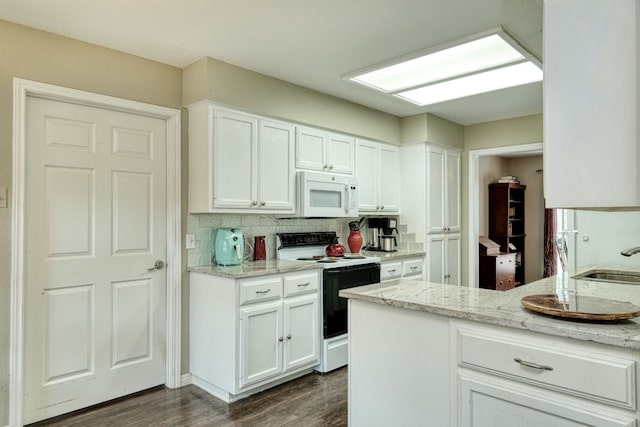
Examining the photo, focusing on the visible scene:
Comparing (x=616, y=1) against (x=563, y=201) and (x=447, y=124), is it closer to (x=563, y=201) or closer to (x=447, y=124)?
(x=563, y=201)

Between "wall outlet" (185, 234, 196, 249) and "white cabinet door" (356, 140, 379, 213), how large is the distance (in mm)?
1701

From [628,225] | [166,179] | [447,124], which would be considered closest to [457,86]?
[447,124]

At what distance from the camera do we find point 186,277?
10.3ft

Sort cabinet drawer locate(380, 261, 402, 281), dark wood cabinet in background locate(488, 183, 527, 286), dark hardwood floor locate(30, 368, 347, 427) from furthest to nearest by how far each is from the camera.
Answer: dark wood cabinet in background locate(488, 183, 527, 286), cabinet drawer locate(380, 261, 402, 281), dark hardwood floor locate(30, 368, 347, 427)

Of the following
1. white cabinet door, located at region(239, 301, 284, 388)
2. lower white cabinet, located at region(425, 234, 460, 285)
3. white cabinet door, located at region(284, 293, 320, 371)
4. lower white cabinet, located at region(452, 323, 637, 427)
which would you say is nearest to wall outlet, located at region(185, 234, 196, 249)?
white cabinet door, located at region(239, 301, 284, 388)

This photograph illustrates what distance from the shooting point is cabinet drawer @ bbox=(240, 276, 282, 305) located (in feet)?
9.14

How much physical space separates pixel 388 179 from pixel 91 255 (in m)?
2.98

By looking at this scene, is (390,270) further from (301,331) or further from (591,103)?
(591,103)

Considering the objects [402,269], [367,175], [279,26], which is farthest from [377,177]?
[279,26]

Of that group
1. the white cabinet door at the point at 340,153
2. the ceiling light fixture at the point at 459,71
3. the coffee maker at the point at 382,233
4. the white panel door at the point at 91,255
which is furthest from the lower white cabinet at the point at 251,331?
the ceiling light fixture at the point at 459,71

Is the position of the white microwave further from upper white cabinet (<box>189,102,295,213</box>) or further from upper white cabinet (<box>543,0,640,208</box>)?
upper white cabinet (<box>543,0,640,208</box>)

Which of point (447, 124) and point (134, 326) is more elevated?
point (447, 124)

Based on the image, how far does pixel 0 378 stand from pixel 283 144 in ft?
7.93

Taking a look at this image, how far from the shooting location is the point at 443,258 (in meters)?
4.72
